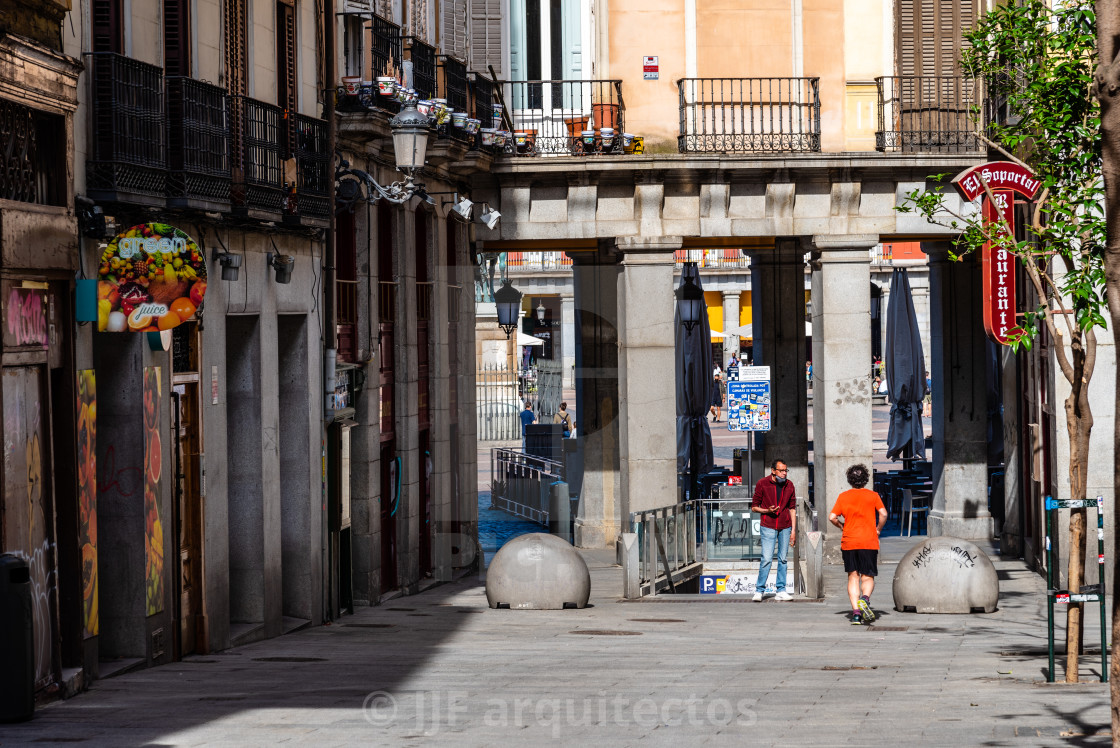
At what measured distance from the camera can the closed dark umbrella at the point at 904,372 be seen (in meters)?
32.6

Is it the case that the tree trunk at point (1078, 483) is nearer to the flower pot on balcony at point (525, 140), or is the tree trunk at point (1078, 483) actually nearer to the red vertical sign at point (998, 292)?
the red vertical sign at point (998, 292)

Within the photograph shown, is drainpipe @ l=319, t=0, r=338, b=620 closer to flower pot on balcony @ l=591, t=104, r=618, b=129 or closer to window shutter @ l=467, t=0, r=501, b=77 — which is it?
window shutter @ l=467, t=0, r=501, b=77

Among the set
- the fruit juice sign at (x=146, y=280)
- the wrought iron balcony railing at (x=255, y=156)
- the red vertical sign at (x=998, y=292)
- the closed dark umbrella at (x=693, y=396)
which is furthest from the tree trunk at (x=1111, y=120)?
the closed dark umbrella at (x=693, y=396)

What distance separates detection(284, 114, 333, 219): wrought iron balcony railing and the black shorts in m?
6.27

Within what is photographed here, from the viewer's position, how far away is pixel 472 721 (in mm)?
10664

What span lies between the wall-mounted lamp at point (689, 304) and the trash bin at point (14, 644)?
69.9 feet

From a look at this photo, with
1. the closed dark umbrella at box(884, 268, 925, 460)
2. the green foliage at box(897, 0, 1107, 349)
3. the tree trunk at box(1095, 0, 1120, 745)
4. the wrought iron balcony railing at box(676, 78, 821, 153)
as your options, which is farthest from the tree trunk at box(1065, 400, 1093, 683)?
the closed dark umbrella at box(884, 268, 925, 460)

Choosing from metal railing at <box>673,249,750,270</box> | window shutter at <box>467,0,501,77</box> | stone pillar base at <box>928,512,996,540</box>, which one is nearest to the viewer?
window shutter at <box>467,0,501,77</box>

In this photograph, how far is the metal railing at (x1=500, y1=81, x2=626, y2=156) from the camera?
26.0 metres

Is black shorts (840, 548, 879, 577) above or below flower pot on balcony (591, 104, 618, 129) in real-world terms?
below

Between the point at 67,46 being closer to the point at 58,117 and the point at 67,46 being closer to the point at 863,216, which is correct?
the point at 58,117

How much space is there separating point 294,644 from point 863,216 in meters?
12.3

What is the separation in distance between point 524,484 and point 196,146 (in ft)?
62.8

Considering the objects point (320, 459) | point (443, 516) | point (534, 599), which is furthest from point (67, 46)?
point (443, 516)
